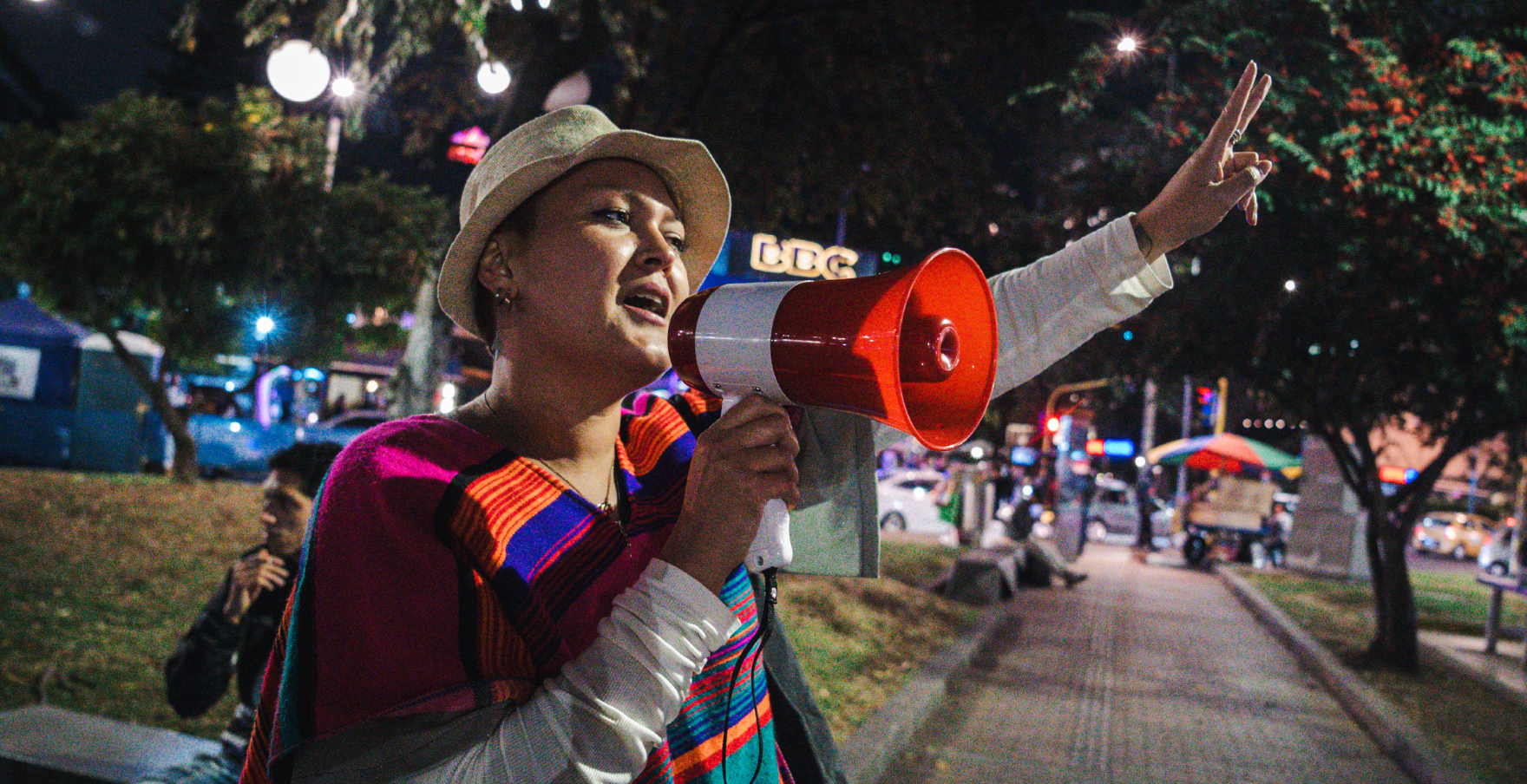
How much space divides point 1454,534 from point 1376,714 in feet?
103

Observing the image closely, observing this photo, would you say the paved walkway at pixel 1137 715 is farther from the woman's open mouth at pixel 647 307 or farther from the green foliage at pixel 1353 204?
the woman's open mouth at pixel 647 307

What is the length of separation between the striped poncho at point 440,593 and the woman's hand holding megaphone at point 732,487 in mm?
164

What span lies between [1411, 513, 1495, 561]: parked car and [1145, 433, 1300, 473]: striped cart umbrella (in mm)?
9837

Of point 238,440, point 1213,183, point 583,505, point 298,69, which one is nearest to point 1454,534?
point 238,440

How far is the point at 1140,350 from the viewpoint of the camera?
1125 cm

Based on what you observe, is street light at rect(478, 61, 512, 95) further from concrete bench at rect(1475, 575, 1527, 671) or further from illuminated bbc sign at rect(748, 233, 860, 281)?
concrete bench at rect(1475, 575, 1527, 671)

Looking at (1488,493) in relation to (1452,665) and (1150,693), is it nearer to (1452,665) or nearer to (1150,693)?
(1452,665)

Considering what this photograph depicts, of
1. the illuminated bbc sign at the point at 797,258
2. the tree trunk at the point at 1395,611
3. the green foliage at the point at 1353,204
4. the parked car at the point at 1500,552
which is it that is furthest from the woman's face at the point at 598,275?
the parked car at the point at 1500,552

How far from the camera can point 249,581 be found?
3.07 meters

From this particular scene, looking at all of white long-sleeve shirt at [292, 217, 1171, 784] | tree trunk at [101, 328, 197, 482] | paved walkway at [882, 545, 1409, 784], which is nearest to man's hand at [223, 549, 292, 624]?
white long-sleeve shirt at [292, 217, 1171, 784]

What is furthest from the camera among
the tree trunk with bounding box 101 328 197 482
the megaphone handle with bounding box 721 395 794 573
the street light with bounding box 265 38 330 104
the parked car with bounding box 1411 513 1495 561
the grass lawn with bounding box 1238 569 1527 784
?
the parked car with bounding box 1411 513 1495 561

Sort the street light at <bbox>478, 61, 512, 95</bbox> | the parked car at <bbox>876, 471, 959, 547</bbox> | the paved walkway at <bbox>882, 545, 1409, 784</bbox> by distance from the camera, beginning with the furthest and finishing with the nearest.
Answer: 1. the parked car at <bbox>876, 471, 959, 547</bbox>
2. the paved walkway at <bbox>882, 545, 1409, 784</bbox>
3. the street light at <bbox>478, 61, 512, 95</bbox>

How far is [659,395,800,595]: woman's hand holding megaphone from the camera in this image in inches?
49.9

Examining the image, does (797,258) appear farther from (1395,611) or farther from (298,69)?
(298,69)
